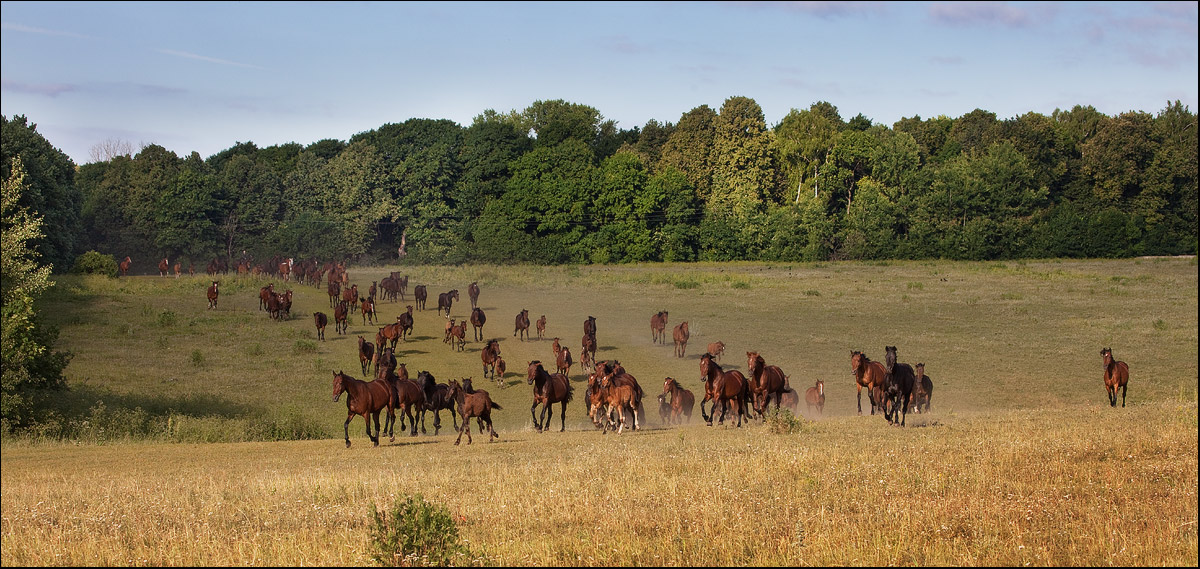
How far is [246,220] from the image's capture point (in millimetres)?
95562

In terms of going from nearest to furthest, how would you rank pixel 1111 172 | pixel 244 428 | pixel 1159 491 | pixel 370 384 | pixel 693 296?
1. pixel 1159 491
2. pixel 370 384
3. pixel 244 428
4. pixel 693 296
5. pixel 1111 172

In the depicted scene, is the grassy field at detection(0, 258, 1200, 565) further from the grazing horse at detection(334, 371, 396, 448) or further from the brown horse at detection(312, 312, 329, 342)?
the brown horse at detection(312, 312, 329, 342)

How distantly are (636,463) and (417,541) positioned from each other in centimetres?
542

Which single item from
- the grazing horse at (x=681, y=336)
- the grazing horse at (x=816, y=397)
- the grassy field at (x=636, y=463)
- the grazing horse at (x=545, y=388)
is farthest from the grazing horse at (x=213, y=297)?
the grazing horse at (x=816, y=397)

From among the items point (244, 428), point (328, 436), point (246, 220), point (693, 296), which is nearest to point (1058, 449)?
point (328, 436)

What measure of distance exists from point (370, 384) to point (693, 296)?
37.5 metres

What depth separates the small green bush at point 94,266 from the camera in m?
59.5

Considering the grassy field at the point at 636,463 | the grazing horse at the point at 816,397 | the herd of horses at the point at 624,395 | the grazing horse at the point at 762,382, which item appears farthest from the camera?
the grazing horse at the point at 816,397

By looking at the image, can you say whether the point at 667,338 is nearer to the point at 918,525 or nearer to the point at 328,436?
the point at 328,436

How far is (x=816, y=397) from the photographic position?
25.7 meters

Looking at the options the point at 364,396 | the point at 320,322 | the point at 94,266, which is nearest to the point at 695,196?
the point at 94,266

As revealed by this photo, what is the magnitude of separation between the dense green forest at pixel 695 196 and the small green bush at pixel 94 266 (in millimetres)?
23565

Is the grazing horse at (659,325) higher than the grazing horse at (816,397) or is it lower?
higher

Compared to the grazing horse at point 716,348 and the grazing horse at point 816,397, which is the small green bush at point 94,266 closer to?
the grazing horse at point 716,348
